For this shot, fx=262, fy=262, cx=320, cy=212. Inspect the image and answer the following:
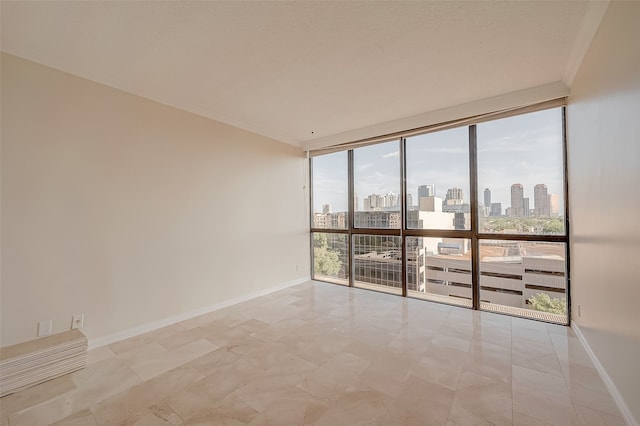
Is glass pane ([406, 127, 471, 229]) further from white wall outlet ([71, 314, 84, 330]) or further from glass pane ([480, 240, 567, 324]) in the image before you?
white wall outlet ([71, 314, 84, 330])

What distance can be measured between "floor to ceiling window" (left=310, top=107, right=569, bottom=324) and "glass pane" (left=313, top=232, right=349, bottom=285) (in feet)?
0.09

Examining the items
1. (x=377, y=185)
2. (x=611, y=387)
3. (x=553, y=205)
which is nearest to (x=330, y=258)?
(x=377, y=185)

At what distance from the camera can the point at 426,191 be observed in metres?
4.07

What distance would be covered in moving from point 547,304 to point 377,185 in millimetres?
2795

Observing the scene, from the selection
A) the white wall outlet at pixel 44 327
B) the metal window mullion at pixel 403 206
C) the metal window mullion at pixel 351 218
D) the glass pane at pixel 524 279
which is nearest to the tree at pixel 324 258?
the metal window mullion at pixel 351 218

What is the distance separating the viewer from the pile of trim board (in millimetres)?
2006

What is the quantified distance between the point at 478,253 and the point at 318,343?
2518mm

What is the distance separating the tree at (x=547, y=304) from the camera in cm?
315

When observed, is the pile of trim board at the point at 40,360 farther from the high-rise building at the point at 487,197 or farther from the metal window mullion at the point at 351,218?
the high-rise building at the point at 487,197

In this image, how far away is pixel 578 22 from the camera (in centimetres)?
205

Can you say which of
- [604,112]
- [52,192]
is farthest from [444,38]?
[52,192]

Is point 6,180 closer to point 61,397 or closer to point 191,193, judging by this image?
point 191,193

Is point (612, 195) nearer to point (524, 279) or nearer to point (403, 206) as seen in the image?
point (524, 279)

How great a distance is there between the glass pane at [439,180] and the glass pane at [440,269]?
0.88 ft
